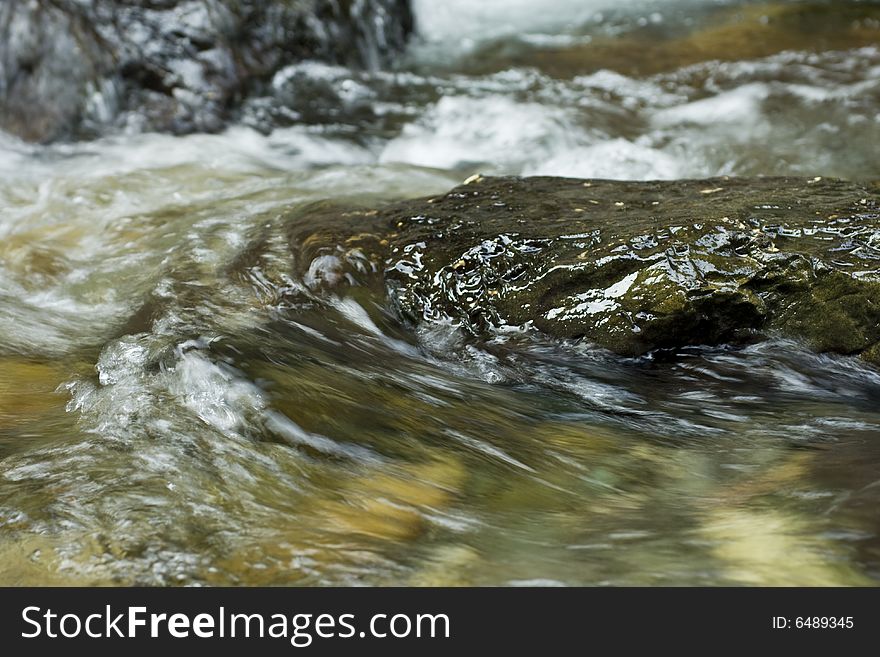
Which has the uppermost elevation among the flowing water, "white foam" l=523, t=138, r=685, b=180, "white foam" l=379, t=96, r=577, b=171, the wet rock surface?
the wet rock surface

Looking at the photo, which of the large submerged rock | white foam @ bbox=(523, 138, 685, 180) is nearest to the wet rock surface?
white foam @ bbox=(523, 138, 685, 180)

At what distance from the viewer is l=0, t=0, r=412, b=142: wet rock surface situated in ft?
24.2

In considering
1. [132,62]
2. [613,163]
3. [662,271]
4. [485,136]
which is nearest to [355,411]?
[662,271]

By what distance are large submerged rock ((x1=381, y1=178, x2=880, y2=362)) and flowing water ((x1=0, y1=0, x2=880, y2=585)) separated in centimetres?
13

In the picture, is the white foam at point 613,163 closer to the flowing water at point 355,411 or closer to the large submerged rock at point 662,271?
the flowing water at point 355,411

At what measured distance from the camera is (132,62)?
7645mm

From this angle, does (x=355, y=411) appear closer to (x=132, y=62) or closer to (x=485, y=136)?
(x=485, y=136)

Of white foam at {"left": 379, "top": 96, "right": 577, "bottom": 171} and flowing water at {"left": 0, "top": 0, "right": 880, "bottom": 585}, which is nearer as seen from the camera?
flowing water at {"left": 0, "top": 0, "right": 880, "bottom": 585}

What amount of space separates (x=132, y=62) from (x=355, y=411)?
5.87 meters

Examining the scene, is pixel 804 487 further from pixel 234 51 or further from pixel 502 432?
pixel 234 51

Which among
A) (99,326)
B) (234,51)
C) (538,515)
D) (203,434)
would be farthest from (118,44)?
(538,515)

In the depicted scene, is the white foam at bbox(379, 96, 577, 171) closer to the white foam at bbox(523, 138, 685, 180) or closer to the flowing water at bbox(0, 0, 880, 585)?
the flowing water at bbox(0, 0, 880, 585)

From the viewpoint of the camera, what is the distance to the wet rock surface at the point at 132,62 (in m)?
7.38
